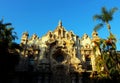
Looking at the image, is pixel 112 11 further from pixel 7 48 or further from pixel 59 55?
pixel 7 48

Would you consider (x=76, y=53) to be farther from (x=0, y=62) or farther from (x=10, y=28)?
(x=0, y=62)

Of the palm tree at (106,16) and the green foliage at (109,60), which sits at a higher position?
the palm tree at (106,16)

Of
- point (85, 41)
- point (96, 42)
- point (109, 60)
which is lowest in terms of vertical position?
point (109, 60)

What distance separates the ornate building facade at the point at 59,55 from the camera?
3030 cm

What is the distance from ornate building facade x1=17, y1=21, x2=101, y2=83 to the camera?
30.3 metres

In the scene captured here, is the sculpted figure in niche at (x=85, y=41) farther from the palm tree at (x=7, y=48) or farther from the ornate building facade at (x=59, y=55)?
the palm tree at (x=7, y=48)

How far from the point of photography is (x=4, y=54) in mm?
25078

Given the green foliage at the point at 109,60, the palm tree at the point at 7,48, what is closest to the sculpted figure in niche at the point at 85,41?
the green foliage at the point at 109,60

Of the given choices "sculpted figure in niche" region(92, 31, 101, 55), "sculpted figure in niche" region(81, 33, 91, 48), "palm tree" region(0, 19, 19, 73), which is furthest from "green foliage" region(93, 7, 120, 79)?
"palm tree" region(0, 19, 19, 73)

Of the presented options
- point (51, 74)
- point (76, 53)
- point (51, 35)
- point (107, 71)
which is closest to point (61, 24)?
point (51, 35)

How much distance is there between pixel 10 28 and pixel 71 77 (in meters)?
9.21

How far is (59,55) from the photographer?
3288 centimetres

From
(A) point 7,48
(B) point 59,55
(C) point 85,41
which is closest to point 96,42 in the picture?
(C) point 85,41

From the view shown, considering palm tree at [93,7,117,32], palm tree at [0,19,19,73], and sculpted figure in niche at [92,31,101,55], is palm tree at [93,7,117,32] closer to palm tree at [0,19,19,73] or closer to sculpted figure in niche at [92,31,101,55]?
sculpted figure in niche at [92,31,101,55]
